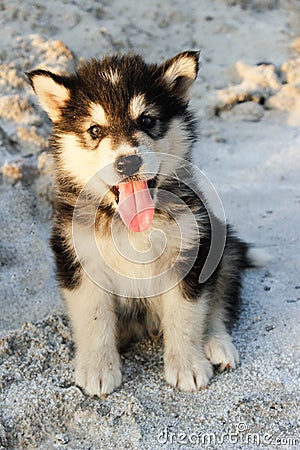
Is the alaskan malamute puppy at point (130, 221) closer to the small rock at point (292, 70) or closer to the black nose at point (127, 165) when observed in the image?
the black nose at point (127, 165)

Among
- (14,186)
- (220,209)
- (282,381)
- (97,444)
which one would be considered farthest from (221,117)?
(97,444)

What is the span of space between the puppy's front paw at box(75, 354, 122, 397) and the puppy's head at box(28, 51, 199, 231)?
0.69 metres

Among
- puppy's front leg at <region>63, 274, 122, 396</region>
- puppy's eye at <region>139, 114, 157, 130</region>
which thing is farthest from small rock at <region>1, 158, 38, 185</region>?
puppy's eye at <region>139, 114, 157, 130</region>

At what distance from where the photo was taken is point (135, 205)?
2.92 metres

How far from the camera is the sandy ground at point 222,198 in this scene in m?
2.78

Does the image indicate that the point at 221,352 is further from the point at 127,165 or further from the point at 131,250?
the point at 127,165

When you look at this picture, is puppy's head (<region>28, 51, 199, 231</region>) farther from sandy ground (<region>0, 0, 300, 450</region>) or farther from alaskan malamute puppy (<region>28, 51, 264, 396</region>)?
sandy ground (<region>0, 0, 300, 450</region>)

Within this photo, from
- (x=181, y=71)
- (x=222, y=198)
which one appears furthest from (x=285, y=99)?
(x=181, y=71)

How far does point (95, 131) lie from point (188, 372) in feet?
3.97

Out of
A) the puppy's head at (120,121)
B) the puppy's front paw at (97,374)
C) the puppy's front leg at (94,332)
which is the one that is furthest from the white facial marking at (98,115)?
the puppy's front paw at (97,374)

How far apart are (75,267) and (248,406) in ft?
3.34

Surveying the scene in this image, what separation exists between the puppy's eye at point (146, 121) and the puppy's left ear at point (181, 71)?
0.83ft

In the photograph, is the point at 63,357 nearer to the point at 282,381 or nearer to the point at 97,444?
the point at 97,444

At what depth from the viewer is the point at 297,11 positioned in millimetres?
7074
